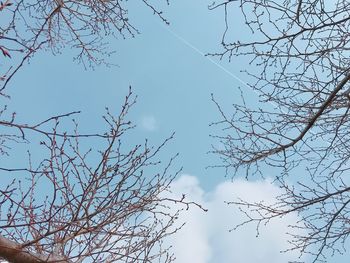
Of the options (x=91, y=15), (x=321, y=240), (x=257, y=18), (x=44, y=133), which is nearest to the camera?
(x=44, y=133)

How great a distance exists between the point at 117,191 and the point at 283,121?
2.04 meters

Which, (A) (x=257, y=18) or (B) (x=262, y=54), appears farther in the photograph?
(B) (x=262, y=54)

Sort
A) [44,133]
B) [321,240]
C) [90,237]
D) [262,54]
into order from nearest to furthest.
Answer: [44,133]
[90,237]
[262,54]
[321,240]

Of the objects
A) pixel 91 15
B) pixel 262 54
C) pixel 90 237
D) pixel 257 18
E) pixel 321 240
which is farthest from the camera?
pixel 91 15

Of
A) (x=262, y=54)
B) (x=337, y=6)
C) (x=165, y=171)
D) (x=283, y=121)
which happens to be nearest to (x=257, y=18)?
(x=262, y=54)

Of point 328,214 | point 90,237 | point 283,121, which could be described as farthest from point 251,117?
point 90,237

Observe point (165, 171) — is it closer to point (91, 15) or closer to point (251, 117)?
point (251, 117)

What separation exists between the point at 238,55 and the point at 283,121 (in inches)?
34.9

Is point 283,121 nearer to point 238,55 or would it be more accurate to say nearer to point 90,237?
point 238,55

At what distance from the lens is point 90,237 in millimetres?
3770

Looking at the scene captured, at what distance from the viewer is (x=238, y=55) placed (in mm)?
4664

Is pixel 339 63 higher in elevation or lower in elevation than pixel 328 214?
higher

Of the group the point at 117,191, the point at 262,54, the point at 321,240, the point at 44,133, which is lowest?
the point at 44,133

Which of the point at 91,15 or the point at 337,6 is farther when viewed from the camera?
the point at 91,15
